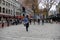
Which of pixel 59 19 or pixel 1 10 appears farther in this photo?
pixel 59 19

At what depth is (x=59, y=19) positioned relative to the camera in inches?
3098

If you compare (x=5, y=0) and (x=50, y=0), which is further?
(x=50, y=0)

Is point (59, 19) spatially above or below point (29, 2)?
below

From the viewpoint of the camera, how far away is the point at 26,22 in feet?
73.9

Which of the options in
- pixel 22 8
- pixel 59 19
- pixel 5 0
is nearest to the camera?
pixel 5 0

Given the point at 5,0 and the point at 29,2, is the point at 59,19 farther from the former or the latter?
the point at 5,0

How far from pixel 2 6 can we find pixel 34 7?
20.5 m

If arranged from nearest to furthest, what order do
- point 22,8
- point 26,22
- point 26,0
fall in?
1. point 26,22
2. point 26,0
3. point 22,8

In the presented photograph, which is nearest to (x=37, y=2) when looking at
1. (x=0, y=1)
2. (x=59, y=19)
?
(x=59, y=19)

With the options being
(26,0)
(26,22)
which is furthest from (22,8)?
(26,22)

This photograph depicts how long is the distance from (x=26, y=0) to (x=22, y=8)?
3909 centimetres

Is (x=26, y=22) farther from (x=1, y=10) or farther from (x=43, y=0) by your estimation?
(x=43, y=0)

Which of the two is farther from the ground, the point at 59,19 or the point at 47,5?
the point at 47,5

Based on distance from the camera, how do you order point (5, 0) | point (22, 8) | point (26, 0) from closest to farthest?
1. point (5, 0)
2. point (26, 0)
3. point (22, 8)
